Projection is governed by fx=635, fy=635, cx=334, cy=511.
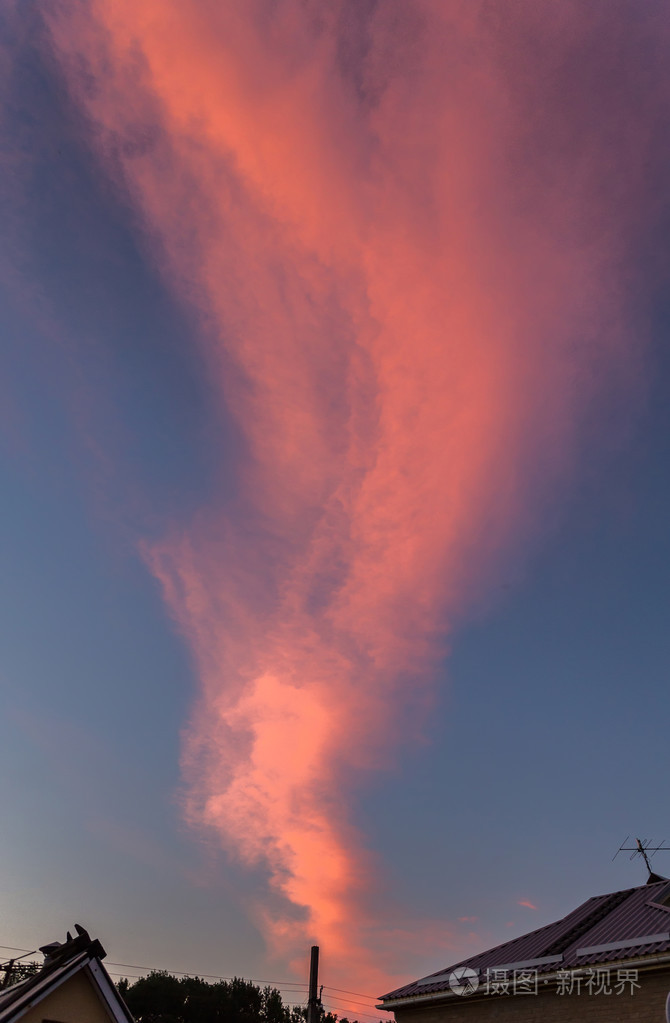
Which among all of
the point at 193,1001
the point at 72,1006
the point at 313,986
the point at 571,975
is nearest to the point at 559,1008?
the point at 571,975

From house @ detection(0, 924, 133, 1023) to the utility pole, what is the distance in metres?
8.74

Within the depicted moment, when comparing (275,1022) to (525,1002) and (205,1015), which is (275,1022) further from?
(525,1002)

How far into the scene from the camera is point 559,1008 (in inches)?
717

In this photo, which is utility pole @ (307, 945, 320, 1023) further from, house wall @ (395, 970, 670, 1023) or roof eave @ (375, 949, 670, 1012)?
house wall @ (395, 970, 670, 1023)

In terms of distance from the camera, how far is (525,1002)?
754 inches

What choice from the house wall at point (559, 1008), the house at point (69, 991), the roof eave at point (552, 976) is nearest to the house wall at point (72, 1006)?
the house at point (69, 991)

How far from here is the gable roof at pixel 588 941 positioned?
17.9 m

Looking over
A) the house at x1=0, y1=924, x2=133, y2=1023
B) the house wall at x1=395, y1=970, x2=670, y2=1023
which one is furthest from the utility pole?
the house at x1=0, y1=924, x2=133, y2=1023

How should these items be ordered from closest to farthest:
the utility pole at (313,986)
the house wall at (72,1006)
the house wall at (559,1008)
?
the house wall at (72,1006)
the house wall at (559,1008)
the utility pole at (313,986)

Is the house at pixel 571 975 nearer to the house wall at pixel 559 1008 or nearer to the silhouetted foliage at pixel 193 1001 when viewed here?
the house wall at pixel 559 1008

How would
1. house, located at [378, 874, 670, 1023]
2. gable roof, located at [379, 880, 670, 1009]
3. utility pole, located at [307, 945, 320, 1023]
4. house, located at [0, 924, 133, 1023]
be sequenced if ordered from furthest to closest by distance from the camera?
utility pole, located at [307, 945, 320, 1023]
gable roof, located at [379, 880, 670, 1009]
house, located at [378, 874, 670, 1023]
house, located at [0, 924, 133, 1023]

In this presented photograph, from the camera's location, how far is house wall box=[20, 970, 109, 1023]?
599 inches

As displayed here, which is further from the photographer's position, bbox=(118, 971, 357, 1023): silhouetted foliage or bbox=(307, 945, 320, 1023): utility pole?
bbox=(118, 971, 357, 1023): silhouetted foliage

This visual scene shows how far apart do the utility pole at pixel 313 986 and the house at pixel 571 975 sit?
2518 millimetres
